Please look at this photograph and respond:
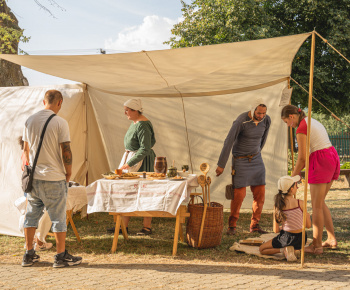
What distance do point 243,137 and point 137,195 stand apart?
1757 mm

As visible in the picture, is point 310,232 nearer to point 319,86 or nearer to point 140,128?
point 140,128

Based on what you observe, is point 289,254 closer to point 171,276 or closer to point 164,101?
point 171,276

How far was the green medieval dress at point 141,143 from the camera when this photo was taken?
15.4 ft

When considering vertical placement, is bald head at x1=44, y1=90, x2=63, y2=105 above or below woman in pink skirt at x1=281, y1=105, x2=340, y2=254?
above

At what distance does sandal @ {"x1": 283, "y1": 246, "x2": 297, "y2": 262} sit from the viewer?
12.6 feet

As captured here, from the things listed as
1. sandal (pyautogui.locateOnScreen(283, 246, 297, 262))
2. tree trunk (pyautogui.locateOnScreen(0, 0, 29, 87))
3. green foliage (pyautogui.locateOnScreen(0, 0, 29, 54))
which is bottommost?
sandal (pyautogui.locateOnScreen(283, 246, 297, 262))

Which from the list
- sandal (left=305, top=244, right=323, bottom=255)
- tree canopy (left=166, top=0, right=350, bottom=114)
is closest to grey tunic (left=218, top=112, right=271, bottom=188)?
sandal (left=305, top=244, right=323, bottom=255)

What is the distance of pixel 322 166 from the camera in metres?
4.02

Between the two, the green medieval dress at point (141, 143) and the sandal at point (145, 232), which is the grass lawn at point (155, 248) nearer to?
the sandal at point (145, 232)

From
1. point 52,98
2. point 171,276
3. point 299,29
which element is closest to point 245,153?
point 171,276

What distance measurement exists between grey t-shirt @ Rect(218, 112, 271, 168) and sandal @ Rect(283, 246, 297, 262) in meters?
1.41

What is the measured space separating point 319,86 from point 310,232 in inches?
370

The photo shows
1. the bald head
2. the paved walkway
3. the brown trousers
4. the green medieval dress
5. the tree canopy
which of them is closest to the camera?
the paved walkway

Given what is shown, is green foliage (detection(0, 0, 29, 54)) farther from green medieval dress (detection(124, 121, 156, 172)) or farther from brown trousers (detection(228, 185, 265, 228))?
brown trousers (detection(228, 185, 265, 228))
